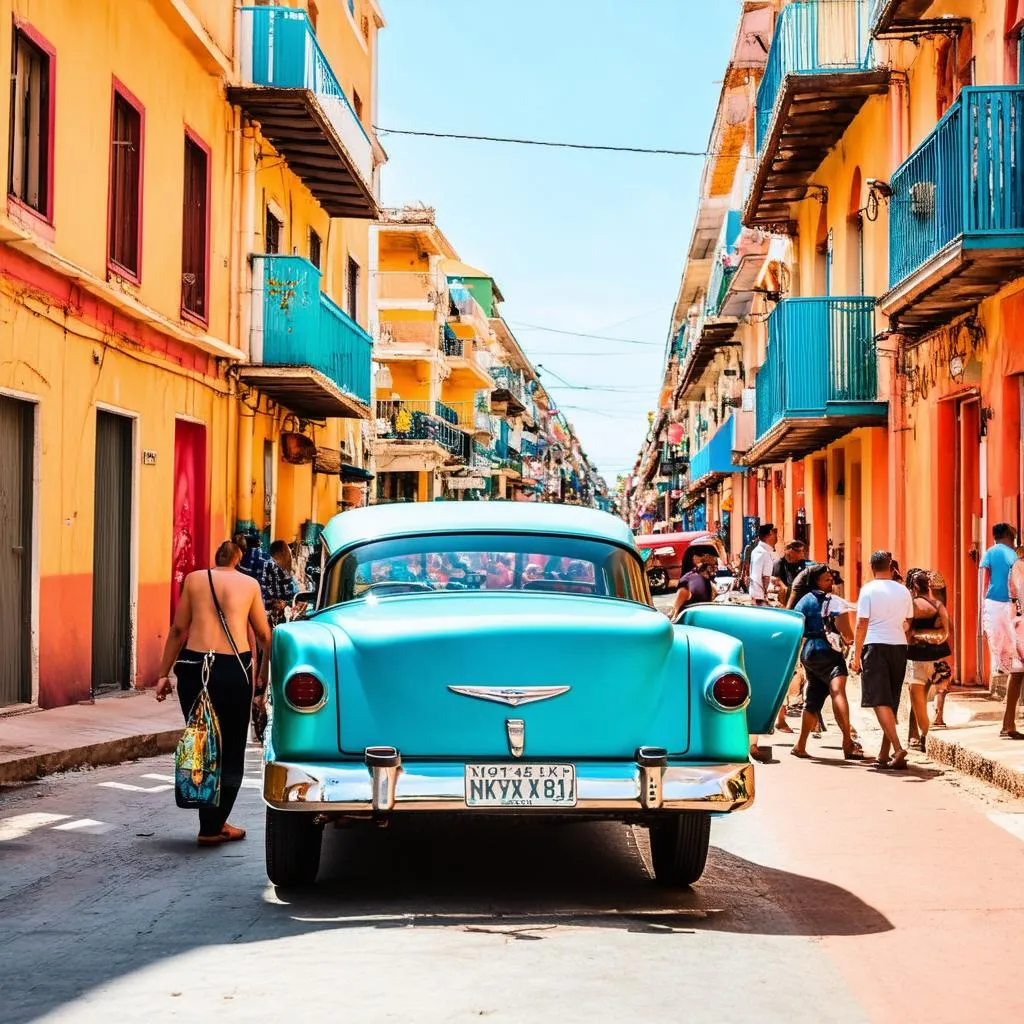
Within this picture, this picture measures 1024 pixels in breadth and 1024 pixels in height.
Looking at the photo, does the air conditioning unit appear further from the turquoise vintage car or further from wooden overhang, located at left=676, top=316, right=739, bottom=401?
wooden overhang, located at left=676, top=316, right=739, bottom=401

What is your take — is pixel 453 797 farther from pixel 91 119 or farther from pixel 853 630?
pixel 91 119

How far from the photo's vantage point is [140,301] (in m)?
16.4

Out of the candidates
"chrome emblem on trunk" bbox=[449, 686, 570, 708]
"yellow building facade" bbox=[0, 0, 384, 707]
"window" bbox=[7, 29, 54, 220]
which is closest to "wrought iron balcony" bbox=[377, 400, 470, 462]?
"yellow building facade" bbox=[0, 0, 384, 707]

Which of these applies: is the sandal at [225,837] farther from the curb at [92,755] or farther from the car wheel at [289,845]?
the curb at [92,755]

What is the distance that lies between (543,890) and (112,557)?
10.1 metres

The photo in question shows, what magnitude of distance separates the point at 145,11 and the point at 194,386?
13.8ft

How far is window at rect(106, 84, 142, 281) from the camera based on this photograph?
1580 cm

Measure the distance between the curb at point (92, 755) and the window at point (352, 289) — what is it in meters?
16.7

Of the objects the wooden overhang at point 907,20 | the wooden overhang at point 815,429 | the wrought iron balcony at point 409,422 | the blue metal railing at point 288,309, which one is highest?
the wooden overhang at point 907,20

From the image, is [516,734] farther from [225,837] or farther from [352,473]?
[352,473]

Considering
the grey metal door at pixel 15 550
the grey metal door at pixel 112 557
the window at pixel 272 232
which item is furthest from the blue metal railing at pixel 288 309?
the grey metal door at pixel 15 550

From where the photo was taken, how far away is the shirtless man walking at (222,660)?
829 cm

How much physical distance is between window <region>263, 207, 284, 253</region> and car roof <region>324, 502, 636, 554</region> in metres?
14.4

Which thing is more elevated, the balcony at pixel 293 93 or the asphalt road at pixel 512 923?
the balcony at pixel 293 93
